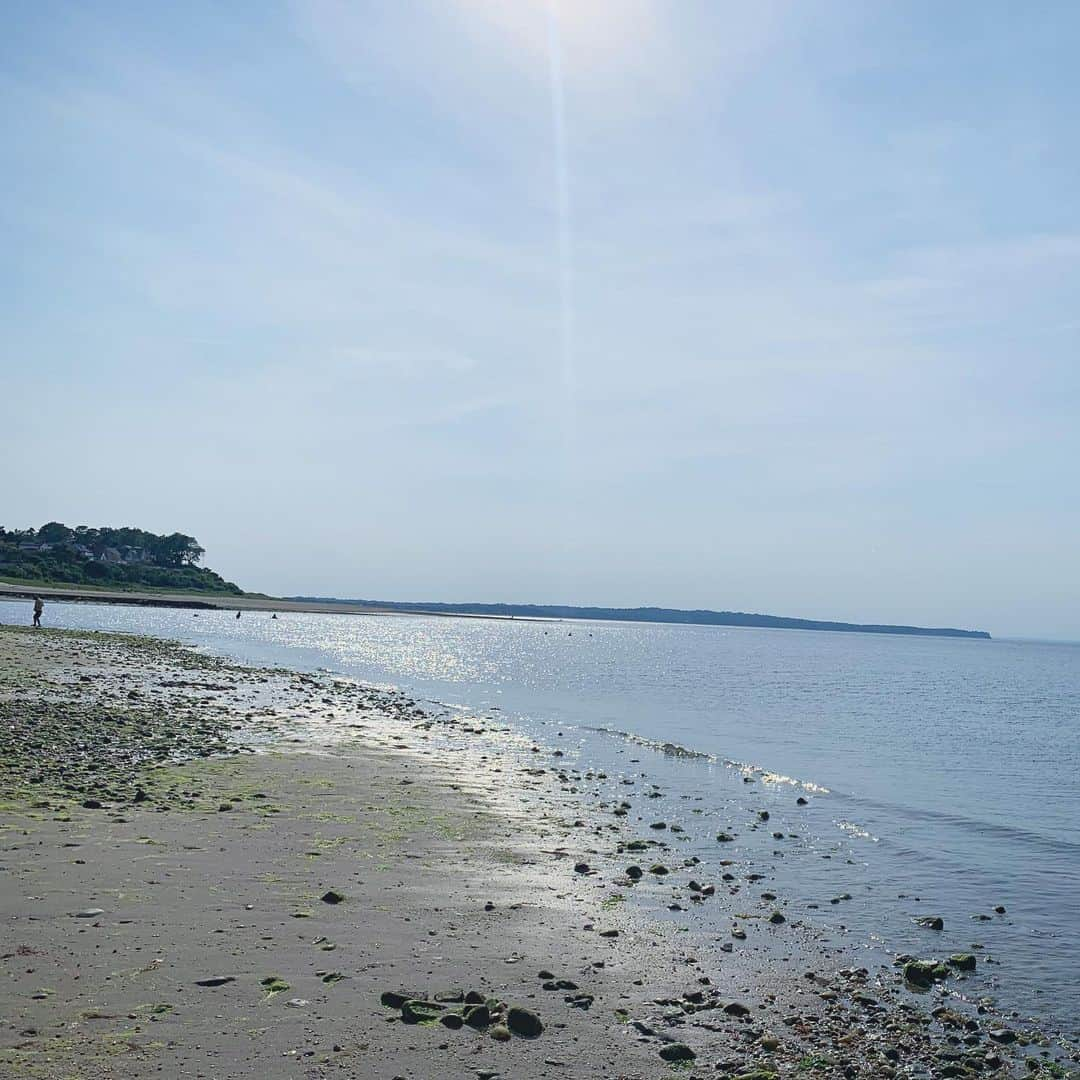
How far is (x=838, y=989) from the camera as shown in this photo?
11633 mm

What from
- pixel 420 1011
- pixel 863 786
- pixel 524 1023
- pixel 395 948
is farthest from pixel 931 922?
pixel 863 786

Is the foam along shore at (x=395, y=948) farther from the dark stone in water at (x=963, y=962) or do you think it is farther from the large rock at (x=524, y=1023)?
the dark stone in water at (x=963, y=962)

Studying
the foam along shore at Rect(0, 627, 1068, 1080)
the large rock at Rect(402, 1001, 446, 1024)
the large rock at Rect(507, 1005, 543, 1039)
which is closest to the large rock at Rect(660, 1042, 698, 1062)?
the foam along shore at Rect(0, 627, 1068, 1080)

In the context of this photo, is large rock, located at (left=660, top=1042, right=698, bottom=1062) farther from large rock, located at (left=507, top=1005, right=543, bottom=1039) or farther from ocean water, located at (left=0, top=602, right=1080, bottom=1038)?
ocean water, located at (left=0, top=602, right=1080, bottom=1038)

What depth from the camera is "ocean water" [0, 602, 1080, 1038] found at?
15.2 meters

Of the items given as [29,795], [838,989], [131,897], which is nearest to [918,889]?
[838,989]

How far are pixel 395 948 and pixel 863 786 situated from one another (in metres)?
23.1

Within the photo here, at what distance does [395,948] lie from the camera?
1116 cm

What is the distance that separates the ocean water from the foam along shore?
154 centimetres

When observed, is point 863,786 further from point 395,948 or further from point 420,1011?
point 420,1011

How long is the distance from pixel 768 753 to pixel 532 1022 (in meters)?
28.7

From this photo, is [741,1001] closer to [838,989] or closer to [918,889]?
[838,989]

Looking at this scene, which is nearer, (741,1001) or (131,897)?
(741,1001)

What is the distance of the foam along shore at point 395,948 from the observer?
8.66 meters
